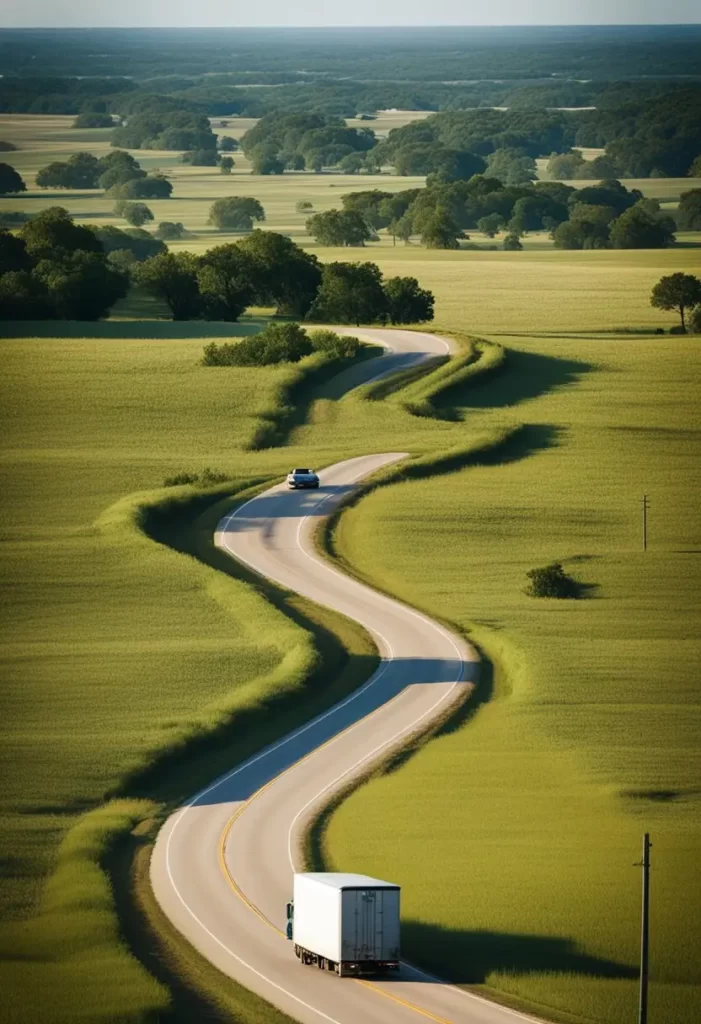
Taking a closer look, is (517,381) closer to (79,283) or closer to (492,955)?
(79,283)

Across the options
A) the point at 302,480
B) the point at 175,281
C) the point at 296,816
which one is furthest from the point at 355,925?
the point at 175,281

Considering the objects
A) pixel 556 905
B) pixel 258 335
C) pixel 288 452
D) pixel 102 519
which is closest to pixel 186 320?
pixel 258 335

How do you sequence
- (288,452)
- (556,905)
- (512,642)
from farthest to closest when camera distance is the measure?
(288,452) → (512,642) → (556,905)

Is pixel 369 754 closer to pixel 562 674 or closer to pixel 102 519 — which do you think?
pixel 562 674

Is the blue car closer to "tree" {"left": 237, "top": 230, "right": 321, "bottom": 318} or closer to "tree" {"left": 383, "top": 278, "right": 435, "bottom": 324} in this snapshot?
"tree" {"left": 237, "top": 230, "right": 321, "bottom": 318}

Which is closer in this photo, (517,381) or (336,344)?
(517,381)

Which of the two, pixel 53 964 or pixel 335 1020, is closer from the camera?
pixel 335 1020
